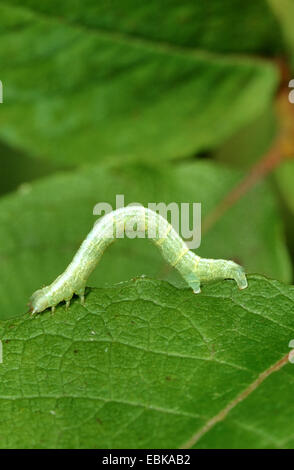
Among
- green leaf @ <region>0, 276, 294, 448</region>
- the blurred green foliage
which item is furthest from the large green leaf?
green leaf @ <region>0, 276, 294, 448</region>

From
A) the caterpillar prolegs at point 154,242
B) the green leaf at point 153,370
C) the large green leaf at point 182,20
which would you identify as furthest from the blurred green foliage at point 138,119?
the green leaf at point 153,370

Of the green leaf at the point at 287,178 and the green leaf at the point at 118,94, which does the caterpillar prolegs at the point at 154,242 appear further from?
the green leaf at the point at 287,178

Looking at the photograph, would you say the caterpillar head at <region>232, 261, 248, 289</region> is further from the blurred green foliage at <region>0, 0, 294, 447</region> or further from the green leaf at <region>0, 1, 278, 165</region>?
the green leaf at <region>0, 1, 278, 165</region>

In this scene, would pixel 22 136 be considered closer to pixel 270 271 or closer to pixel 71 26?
pixel 71 26

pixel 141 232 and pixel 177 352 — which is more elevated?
pixel 141 232
